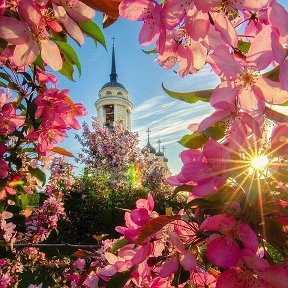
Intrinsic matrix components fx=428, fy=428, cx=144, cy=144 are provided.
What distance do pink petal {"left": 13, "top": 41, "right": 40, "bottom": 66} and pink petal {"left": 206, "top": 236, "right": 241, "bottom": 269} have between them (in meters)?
0.46

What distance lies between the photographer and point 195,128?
842mm

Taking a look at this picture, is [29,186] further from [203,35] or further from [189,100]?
[203,35]

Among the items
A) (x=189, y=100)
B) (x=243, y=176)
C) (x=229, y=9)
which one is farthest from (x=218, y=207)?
(x=229, y=9)

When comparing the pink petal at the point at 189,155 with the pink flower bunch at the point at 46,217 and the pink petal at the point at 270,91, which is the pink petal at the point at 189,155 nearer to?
the pink petal at the point at 270,91

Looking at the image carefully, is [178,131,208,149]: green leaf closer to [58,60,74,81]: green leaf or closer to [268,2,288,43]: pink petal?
[268,2,288,43]: pink petal

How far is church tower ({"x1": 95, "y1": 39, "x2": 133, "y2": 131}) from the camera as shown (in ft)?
127

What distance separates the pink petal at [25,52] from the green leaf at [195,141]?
1.04 feet

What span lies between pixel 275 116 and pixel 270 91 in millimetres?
54

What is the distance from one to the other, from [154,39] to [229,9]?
15 cm

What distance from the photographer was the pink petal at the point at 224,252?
27.5 inches

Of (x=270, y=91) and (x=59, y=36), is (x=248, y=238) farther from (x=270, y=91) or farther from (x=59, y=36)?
(x=59, y=36)

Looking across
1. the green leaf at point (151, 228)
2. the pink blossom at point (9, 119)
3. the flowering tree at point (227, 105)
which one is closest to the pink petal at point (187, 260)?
the flowering tree at point (227, 105)

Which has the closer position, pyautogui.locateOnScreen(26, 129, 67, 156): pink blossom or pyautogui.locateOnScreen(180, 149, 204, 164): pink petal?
pyautogui.locateOnScreen(180, 149, 204, 164): pink petal

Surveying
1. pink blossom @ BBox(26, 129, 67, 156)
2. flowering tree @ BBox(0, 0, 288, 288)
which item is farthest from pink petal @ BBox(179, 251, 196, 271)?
pink blossom @ BBox(26, 129, 67, 156)
